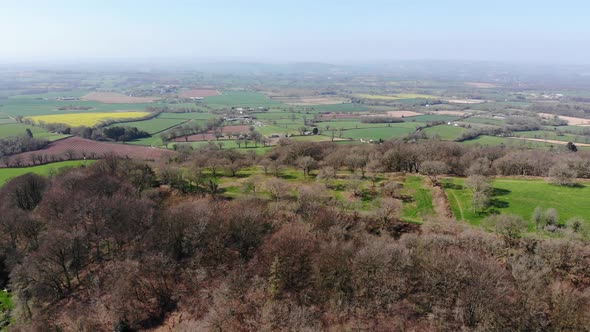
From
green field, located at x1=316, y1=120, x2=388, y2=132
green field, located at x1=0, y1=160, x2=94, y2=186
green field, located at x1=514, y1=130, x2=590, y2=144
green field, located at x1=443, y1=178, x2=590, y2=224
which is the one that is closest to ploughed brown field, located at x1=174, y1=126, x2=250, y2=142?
green field, located at x1=316, y1=120, x2=388, y2=132

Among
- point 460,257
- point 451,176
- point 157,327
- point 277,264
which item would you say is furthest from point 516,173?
point 157,327

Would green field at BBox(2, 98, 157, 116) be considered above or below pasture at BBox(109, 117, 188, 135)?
above

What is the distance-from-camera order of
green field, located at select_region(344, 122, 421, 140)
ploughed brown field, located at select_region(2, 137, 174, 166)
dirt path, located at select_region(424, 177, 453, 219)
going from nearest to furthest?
1. dirt path, located at select_region(424, 177, 453, 219)
2. ploughed brown field, located at select_region(2, 137, 174, 166)
3. green field, located at select_region(344, 122, 421, 140)

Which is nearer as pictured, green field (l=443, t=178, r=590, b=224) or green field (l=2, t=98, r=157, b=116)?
green field (l=443, t=178, r=590, b=224)

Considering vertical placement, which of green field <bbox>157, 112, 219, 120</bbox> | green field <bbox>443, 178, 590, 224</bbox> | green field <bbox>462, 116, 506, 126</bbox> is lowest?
green field <bbox>443, 178, 590, 224</bbox>

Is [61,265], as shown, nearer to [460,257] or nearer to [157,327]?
[157,327]

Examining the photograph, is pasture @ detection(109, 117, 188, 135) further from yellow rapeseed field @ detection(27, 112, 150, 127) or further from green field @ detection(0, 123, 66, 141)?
green field @ detection(0, 123, 66, 141)

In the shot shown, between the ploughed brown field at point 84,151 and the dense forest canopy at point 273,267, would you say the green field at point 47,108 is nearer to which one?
the ploughed brown field at point 84,151

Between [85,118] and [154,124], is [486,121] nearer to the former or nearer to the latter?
[154,124]
